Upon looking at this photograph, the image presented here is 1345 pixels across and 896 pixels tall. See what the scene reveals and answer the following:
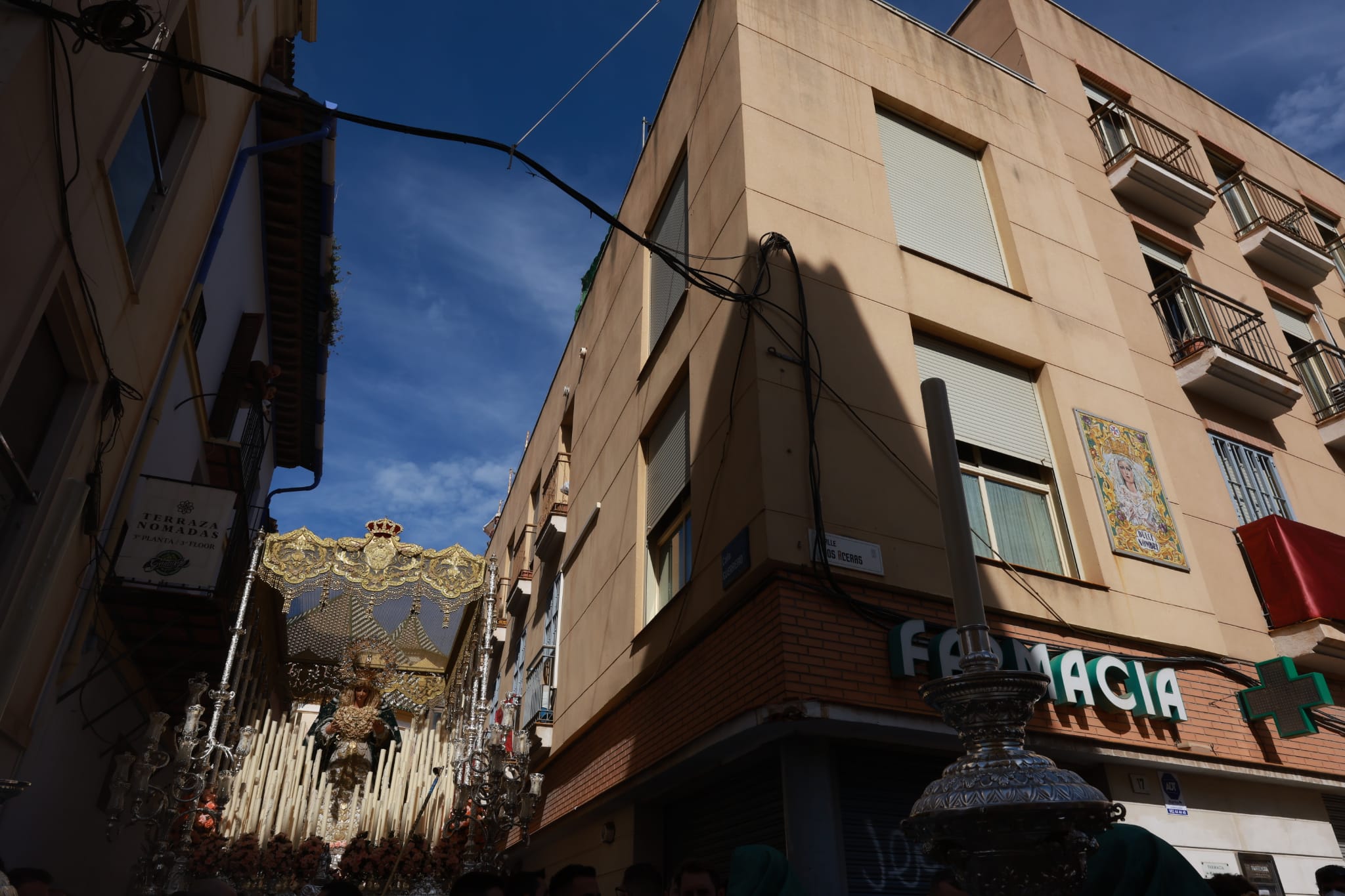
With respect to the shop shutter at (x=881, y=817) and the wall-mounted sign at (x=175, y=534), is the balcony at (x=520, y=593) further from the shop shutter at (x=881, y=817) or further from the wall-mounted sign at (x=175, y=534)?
the shop shutter at (x=881, y=817)

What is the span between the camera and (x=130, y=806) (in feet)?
25.2

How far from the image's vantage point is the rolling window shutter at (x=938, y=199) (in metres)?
9.65

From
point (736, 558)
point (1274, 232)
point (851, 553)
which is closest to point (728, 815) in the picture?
point (736, 558)

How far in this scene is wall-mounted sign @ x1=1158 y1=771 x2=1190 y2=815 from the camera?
753 cm

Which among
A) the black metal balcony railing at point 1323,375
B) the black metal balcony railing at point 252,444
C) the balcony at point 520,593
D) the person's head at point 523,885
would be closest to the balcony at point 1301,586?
the black metal balcony railing at point 1323,375

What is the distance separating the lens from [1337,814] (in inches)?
338

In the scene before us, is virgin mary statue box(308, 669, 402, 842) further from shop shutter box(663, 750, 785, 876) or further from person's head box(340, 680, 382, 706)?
shop shutter box(663, 750, 785, 876)

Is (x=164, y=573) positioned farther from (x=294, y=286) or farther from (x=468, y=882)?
(x=294, y=286)

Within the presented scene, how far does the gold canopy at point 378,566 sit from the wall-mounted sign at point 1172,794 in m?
9.12

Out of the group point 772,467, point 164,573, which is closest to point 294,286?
point 164,573

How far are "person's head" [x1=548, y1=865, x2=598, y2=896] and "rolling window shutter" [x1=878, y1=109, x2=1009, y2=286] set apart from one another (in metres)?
7.09

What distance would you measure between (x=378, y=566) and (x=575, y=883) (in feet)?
30.1

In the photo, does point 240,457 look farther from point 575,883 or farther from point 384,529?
point 575,883

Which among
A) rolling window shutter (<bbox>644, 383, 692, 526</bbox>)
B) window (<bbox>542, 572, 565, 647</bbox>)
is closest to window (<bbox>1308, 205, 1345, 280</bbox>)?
rolling window shutter (<bbox>644, 383, 692, 526</bbox>)
